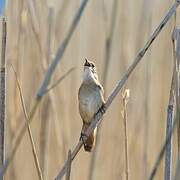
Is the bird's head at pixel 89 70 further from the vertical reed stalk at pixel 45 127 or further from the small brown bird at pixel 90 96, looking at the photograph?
the vertical reed stalk at pixel 45 127

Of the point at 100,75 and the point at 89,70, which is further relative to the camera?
the point at 100,75

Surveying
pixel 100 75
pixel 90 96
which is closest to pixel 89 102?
pixel 90 96

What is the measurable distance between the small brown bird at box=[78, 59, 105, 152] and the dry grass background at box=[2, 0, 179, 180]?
0.24 feet

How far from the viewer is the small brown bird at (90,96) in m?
1.40

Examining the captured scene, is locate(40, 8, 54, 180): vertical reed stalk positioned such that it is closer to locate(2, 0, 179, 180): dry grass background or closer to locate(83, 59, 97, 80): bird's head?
locate(2, 0, 179, 180): dry grass background

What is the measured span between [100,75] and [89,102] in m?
0.13

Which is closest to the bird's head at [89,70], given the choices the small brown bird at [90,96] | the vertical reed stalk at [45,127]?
the small brown bird at [90,96]

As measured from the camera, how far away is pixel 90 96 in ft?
4.69

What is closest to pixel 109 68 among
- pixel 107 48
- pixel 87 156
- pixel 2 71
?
pixel 107 48

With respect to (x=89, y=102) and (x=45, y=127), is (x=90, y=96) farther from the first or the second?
(x=45, y=127)

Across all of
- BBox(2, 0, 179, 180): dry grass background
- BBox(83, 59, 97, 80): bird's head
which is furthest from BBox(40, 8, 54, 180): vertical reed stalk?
BBox(83, 59, 97, 80): bird's head

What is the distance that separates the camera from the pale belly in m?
1.41

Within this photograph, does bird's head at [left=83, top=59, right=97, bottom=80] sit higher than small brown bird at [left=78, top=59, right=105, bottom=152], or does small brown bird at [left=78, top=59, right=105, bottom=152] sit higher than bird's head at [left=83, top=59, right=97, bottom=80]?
bird's head at [left=83, top=59, right=97, bottom=80]

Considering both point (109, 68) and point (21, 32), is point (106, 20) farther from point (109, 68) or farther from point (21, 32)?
point (21, 32)
